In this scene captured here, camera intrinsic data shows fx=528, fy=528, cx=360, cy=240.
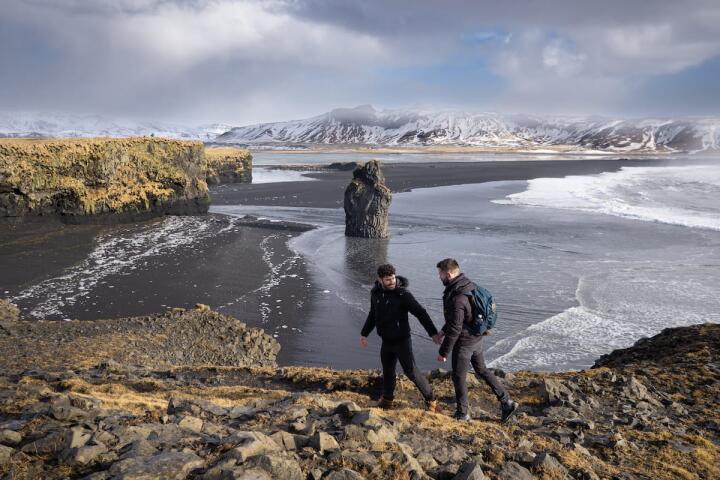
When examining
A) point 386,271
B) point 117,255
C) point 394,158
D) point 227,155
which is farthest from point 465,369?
point 394,158

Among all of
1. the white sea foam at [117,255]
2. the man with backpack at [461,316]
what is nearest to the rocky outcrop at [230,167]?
the white sea foam at [117,255]

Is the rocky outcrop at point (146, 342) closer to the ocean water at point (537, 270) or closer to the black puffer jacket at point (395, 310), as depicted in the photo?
the ocean water at point (537, 270)

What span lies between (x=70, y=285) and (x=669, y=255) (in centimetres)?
2693

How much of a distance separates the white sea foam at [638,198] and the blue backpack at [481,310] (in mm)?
32827

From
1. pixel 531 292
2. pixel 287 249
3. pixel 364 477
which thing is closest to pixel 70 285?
pixel 287 249

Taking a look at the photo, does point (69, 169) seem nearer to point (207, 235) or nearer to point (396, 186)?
point (207, 235)

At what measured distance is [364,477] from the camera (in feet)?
17.0

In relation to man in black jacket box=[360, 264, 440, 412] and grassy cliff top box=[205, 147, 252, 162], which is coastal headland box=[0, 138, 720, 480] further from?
grassy cliff top box=[205, 147, 252, 162]

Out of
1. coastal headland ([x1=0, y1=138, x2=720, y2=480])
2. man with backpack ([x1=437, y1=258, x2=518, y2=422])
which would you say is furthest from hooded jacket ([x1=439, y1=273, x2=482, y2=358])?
coastal headland ([x1=0, y1=138, x2=720, y2=480])

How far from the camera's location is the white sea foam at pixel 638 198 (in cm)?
3912

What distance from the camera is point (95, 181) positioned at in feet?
121

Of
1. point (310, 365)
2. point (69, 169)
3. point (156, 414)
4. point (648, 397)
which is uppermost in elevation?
point (69, 169)

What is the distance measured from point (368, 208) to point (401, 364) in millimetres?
24219

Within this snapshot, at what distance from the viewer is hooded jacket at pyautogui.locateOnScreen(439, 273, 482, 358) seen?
7.16m
